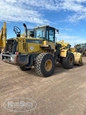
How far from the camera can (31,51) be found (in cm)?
748

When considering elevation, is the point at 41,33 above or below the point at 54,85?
above


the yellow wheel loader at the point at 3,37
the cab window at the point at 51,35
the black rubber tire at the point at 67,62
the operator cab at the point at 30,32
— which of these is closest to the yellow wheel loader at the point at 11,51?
the yellow wheel loader at the point at 3,37

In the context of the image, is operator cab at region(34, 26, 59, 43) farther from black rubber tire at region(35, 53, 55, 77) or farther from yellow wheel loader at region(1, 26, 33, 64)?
yellow wheel loader at region(1, 26, 33, 64)

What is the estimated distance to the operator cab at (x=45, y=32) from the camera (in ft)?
27.5

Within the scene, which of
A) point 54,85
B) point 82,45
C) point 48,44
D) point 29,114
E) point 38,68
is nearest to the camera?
point 29,114

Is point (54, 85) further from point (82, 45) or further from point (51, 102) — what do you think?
point (82, 45)

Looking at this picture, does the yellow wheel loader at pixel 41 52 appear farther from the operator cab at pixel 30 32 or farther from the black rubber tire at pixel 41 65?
the operator cab at pixel 30 32

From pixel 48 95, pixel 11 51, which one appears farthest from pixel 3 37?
pixel 48 95

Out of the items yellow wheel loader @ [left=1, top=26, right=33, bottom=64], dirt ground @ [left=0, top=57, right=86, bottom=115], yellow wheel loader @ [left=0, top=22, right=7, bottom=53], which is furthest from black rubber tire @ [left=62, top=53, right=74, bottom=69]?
yellow wheel loader @ [left=0, top=22, right=7, bottom=53]

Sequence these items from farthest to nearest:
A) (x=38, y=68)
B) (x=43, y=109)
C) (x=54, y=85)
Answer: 1. (x=38, y=68)
2. (x=54, y=85)
3. (x=43, y=109)

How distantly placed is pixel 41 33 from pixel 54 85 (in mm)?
3620

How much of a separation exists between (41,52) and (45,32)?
1.14 m

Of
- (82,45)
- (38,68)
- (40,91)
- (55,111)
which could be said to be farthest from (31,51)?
(82,45)

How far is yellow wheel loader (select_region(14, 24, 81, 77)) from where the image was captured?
23.0 feet
